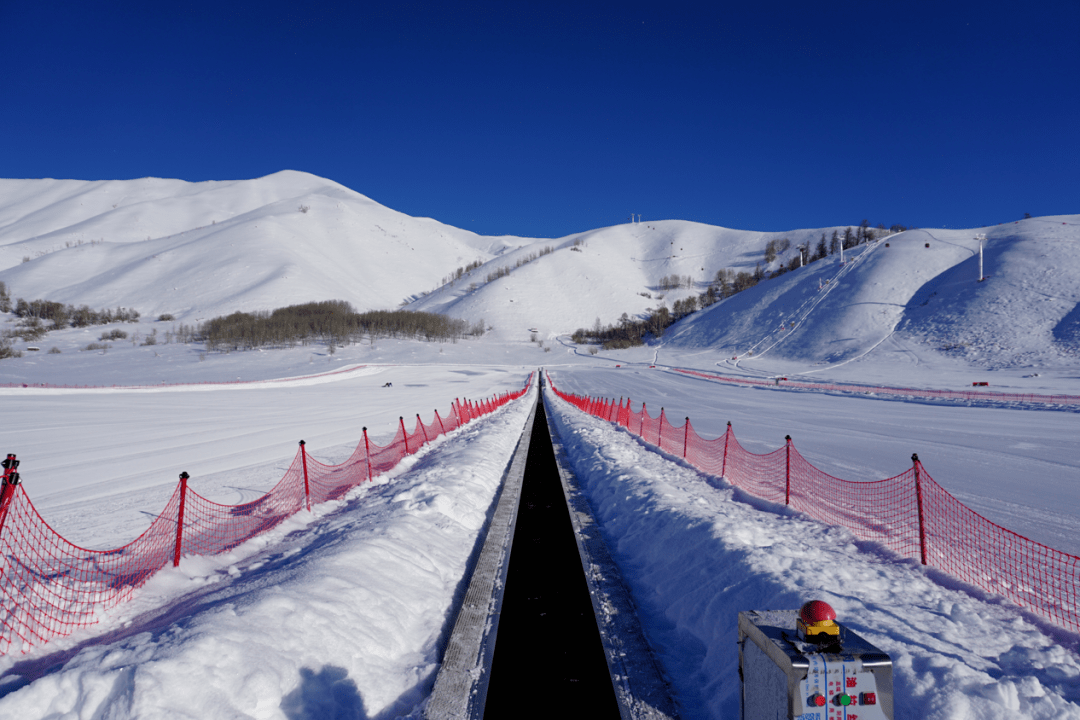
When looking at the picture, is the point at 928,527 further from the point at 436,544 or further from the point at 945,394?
the point at 945,394

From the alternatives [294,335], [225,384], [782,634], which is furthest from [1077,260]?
[294,335]

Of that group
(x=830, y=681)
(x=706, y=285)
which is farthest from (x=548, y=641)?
(x=706, y=285)

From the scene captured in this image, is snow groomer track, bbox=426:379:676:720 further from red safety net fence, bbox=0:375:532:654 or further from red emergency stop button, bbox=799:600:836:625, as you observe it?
A: red safety net fence, bbox=0:375:532:654

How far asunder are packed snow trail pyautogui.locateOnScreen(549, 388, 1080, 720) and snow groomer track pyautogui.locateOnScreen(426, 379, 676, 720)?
12.3 inches

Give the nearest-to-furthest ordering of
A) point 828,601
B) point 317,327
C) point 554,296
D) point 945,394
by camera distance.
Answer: point 828,601 → point 945,394 → point 317,327 → point 554,296

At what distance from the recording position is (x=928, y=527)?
734 centimetres

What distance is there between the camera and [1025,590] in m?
5.38

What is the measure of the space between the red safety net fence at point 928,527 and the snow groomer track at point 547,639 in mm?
3935

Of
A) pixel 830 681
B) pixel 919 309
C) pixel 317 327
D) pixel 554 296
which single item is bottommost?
pixel 830 681

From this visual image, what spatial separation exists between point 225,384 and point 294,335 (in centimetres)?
6282

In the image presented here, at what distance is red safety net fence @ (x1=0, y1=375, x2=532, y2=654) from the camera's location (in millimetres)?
4848

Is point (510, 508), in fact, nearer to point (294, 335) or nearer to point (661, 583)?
point (661, 583)

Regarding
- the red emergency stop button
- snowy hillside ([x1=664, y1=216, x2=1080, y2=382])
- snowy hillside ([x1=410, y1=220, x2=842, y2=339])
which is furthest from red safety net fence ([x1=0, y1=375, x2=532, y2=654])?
snowy hillside ([x1=410, y1=220, x2=842, y2=339])

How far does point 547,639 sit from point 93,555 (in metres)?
6.66
